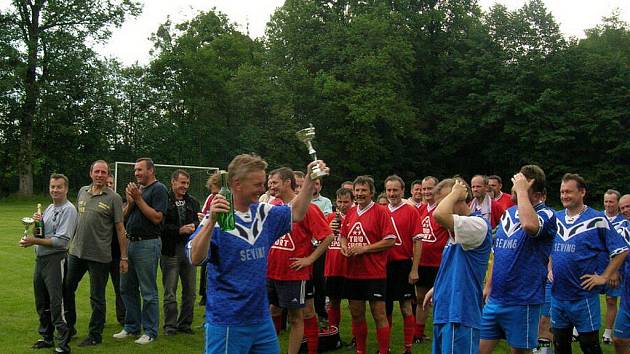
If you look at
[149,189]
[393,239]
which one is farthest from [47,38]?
[393,239]

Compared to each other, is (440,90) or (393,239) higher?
(440,90)

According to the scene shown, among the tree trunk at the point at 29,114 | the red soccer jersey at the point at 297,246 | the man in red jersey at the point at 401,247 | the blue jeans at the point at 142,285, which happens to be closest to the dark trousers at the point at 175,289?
the blue jeans at the point at 142,285

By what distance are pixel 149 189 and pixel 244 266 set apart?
13.2ft

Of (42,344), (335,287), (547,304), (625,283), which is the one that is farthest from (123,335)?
(625,283)

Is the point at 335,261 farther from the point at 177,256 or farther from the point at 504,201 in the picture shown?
the point at 504,201

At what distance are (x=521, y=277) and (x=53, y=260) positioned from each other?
17.0ft

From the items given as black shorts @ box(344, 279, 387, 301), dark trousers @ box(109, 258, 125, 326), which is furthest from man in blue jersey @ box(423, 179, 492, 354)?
dark trousers @ box(109, 258, 125, 326)

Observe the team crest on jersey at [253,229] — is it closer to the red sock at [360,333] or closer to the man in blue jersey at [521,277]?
the man in blue jersey at [521,277]

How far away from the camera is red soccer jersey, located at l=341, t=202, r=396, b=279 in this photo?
22.5 feet

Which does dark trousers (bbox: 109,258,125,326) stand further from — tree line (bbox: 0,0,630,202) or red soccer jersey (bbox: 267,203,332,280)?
tree line (bbox: 0,0,630,202)

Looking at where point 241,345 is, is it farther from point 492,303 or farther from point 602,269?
point 602,269

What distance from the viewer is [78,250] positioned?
7211 millimetres

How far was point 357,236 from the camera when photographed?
22.8ft

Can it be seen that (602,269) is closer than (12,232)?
Yes
